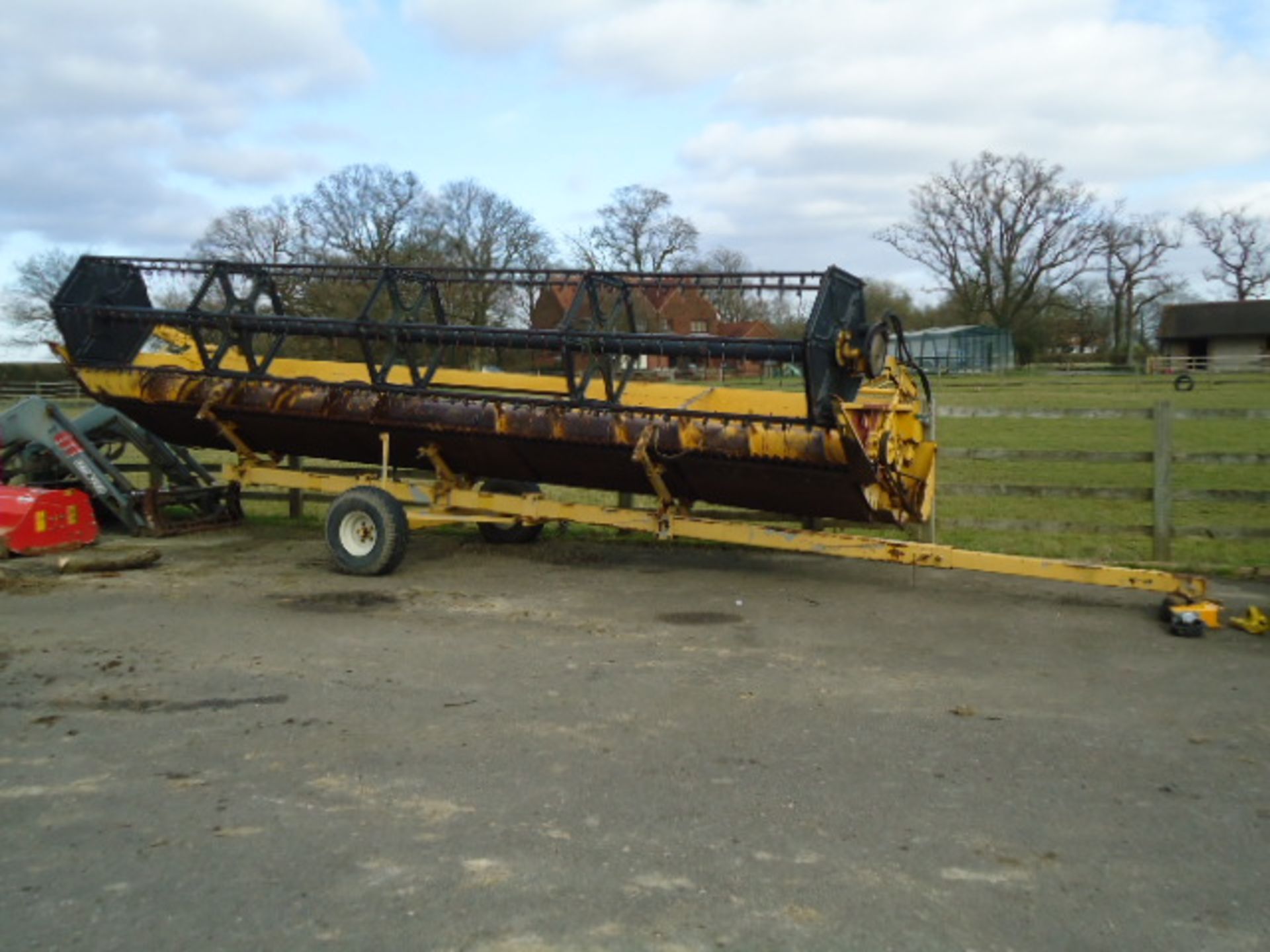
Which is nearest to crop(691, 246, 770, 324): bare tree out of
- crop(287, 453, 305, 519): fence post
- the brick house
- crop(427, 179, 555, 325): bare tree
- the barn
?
the brick house

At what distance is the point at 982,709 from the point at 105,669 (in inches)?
198

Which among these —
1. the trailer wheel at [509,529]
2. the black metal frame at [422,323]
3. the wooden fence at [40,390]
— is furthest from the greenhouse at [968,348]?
the black metal frame at [422,323]

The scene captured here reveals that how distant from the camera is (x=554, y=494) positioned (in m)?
15.0

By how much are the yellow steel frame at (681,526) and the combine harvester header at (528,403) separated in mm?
20

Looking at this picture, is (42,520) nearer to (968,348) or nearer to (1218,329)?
(968,348)

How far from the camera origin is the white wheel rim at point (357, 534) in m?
9.12

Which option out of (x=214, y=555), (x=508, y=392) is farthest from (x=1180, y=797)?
(x=214, y=555)

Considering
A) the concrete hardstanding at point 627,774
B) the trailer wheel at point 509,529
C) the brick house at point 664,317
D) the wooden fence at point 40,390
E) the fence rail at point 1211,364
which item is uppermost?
the wooden fence at point 40,390

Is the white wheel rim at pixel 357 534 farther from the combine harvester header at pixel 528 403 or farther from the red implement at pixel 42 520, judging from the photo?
the red implement at pixel 42 520

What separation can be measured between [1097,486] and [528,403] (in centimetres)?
849

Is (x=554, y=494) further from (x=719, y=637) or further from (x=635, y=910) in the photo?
(x=635, y=910)

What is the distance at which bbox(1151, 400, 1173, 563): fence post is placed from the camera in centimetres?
927

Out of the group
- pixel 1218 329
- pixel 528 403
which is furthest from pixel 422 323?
pixel 1218 329

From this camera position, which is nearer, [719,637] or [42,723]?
[42,723]
